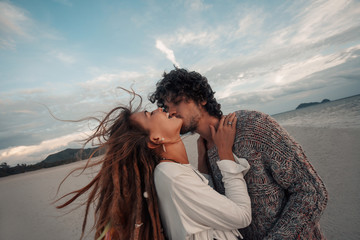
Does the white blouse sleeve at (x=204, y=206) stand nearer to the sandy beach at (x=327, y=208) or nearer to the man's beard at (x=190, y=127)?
the man's beard at (x=190, y=127)

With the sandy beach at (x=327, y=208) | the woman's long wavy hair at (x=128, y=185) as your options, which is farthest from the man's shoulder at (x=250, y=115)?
the sandy beach at (x=327, y=208)

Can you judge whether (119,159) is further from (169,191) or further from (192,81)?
(192,81)

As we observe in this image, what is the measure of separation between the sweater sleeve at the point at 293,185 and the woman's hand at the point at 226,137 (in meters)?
0.29

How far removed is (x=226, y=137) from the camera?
1.83 m

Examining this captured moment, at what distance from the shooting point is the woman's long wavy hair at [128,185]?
5.04 feet

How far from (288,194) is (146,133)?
149 centimetres

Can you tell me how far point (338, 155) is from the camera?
7.28 metres

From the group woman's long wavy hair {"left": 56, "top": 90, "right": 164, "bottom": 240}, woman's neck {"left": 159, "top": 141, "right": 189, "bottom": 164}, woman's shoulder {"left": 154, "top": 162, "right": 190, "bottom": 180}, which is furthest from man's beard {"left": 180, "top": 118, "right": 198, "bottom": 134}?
woman's shoulder {"left": 154, "top": 162, "right": 190, "bottom": 180}

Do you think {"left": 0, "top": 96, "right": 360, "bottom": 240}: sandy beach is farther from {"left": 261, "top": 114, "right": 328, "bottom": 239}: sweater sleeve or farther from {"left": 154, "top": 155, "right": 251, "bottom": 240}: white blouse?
{"left": 154, "top": 155, "right": 251, "bottom": 240}: white blouse

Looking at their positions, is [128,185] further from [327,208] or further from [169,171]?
[327,208]

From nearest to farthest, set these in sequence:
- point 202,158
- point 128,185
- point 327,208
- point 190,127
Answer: point 128,185 → point 190,127 → point 202,158 → point 327,208

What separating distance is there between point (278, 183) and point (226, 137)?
608 mm

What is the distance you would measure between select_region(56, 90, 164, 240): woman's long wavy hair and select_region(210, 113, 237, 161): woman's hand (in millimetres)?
619

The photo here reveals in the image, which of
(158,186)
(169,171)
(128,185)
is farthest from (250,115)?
(128,185)
